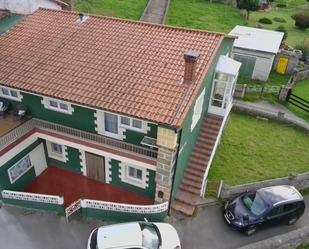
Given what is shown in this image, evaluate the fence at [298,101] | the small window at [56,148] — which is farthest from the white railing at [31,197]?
the fence at [298,101]

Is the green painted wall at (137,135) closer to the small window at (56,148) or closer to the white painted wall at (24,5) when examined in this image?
the small window at (56,148)

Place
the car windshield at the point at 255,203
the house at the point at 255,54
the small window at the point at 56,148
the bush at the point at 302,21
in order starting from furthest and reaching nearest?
the bush at the point at 302,21 → the house at the point at 255,54 → the small window at the point at 56,148 → the car windshield at the point at 255,203

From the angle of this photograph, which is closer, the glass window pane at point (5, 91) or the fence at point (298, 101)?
the glass window pane at point (5, 91)

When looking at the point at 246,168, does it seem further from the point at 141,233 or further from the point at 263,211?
the point at 141,233

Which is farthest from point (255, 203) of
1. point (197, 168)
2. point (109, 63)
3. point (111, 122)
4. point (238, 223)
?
point (109, 63)

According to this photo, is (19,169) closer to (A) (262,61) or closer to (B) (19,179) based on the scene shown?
(B) (19,179)

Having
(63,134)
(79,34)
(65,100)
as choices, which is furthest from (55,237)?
(79,34)

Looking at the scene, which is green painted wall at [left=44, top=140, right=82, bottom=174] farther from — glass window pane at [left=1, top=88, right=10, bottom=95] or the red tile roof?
the red tile roof
